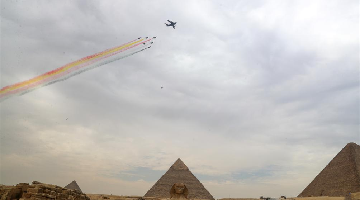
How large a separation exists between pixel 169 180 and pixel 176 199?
36.3 meters

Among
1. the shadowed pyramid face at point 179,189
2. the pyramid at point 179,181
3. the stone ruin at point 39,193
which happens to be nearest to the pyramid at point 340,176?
the pyramid at point 179,181

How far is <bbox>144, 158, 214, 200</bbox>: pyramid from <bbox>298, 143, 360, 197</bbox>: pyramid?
2123cm

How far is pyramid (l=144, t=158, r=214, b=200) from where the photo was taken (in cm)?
5750

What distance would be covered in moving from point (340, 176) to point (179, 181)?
32.2 metres

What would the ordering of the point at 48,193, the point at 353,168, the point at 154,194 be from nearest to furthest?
the point at 48,193, the point at 353,168, the point at 154,194

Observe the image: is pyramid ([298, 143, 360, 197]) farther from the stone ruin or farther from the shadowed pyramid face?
the stone ruin

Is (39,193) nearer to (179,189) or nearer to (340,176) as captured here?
(179,189)

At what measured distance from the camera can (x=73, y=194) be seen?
994cm

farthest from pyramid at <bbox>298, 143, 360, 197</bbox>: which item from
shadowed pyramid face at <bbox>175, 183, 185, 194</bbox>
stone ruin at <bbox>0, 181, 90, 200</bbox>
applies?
stone ruin at <bbox>0, 181, 90, 200</bbox>

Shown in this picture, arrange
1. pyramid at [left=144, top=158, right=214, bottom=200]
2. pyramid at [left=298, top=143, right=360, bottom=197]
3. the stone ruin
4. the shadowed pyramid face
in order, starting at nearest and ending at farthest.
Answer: the stone ruin
the shadowed pyramid face
pyramid at [left=298, top=143, right=360, bottom=197]
pyramid at [left=144, top=158, right=214, bottom=200]

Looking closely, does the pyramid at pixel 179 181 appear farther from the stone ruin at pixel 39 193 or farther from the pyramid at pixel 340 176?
the stone ruin at pixel 39 193

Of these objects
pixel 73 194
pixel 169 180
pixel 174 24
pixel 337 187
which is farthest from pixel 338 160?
pixel 73 194

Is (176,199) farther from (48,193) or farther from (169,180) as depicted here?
(169,180)

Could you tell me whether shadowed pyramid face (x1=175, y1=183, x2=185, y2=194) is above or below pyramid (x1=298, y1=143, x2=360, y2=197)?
below
